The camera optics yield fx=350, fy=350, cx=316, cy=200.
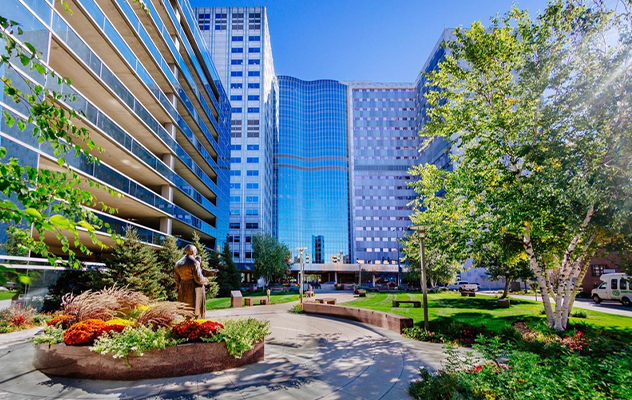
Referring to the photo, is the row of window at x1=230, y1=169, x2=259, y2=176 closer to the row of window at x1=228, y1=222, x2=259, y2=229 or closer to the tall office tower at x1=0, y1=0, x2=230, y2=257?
the row of window at x1=228, y1=222, x2=259, y2=229

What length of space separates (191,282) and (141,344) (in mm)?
3545

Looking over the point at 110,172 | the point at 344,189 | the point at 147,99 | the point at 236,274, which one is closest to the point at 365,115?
the point at 344,189

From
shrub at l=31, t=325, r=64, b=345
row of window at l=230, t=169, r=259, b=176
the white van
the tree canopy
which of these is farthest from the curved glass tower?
shrub at l=31, t=325, r=64, b=345

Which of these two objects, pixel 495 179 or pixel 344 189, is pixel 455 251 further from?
pixel 344 189

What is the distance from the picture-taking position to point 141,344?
8945mm

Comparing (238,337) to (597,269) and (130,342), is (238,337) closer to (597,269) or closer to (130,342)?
(130,342)

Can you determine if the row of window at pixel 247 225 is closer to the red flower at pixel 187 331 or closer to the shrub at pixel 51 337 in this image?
the shrub at pixel 51 337

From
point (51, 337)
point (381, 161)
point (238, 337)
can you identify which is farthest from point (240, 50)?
point (238, 337)

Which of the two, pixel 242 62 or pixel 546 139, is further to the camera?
pixel 242 62

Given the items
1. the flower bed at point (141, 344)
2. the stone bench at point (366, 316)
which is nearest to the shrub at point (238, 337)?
the flower bed at point (141, 344)

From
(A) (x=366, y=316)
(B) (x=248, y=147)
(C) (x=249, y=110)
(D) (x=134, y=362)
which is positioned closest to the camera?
(D) (x=134, y=362)

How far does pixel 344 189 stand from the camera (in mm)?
132500

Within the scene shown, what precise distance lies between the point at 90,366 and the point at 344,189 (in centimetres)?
12500

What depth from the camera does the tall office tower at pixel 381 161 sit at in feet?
379
